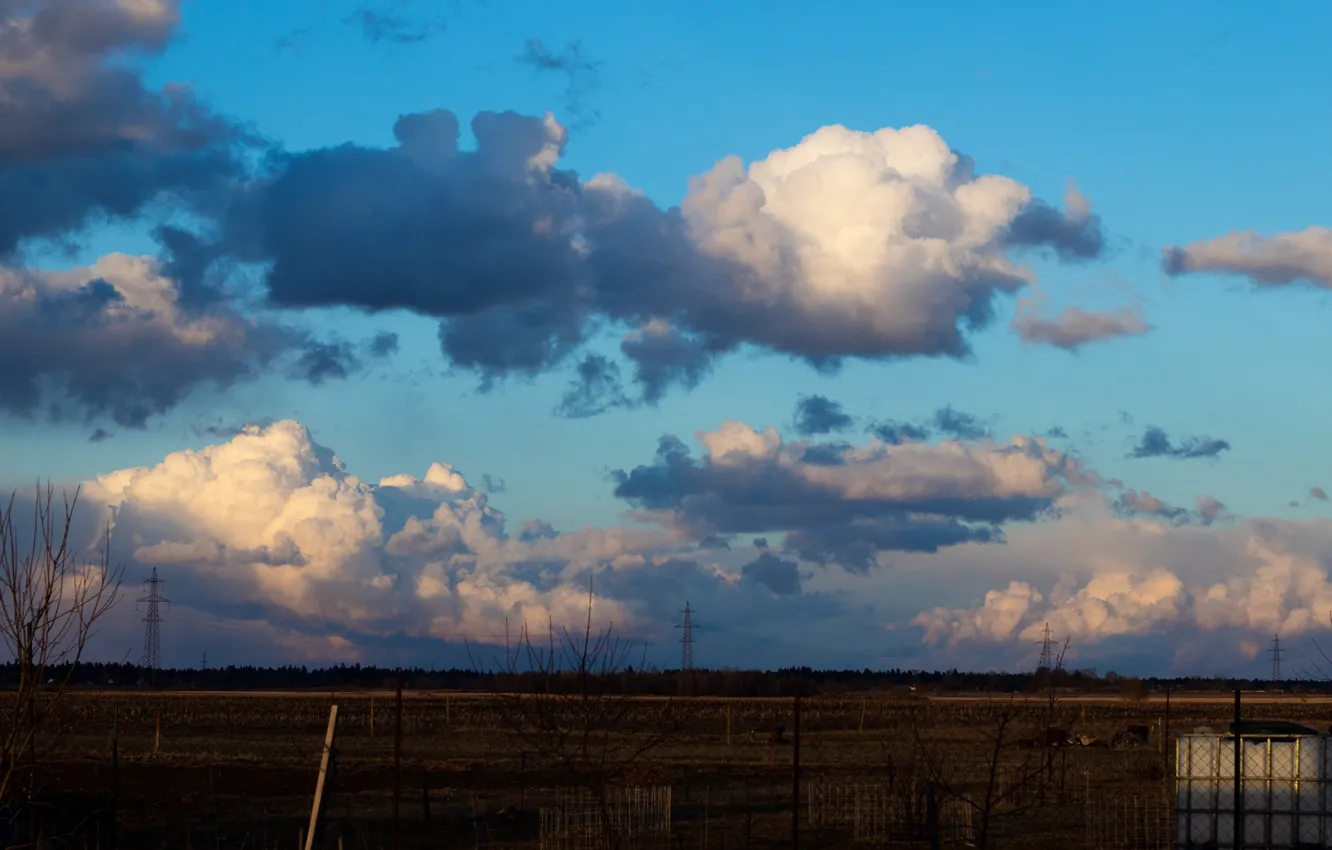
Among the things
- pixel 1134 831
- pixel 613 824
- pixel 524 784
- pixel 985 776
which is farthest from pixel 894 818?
pixel 985 776

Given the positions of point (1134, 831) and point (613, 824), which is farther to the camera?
point (1134, 831)

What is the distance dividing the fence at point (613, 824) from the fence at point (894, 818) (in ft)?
11.1

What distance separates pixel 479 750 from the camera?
51.7 metres

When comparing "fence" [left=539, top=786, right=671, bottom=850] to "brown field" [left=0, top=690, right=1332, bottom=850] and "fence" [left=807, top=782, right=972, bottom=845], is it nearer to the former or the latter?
"brown field" [left=0, top=690, right=1332, bottom=850]

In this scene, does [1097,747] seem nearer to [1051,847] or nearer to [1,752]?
[1051,847]

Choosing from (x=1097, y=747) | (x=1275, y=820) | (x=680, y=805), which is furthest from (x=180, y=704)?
(x=1275, y=820)

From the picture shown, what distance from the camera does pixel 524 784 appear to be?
3712cm

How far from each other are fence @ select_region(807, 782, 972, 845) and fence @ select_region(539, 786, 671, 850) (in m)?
3.38

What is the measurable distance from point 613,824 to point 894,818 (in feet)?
20.9

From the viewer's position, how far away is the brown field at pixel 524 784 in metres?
24.3

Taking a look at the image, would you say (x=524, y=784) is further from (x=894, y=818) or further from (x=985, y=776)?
(x=894, y=818)

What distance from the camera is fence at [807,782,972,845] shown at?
80.6 ft

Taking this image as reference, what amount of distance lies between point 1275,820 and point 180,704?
96113mm

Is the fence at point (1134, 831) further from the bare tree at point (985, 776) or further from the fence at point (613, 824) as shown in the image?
the fence at point (613, 824)
